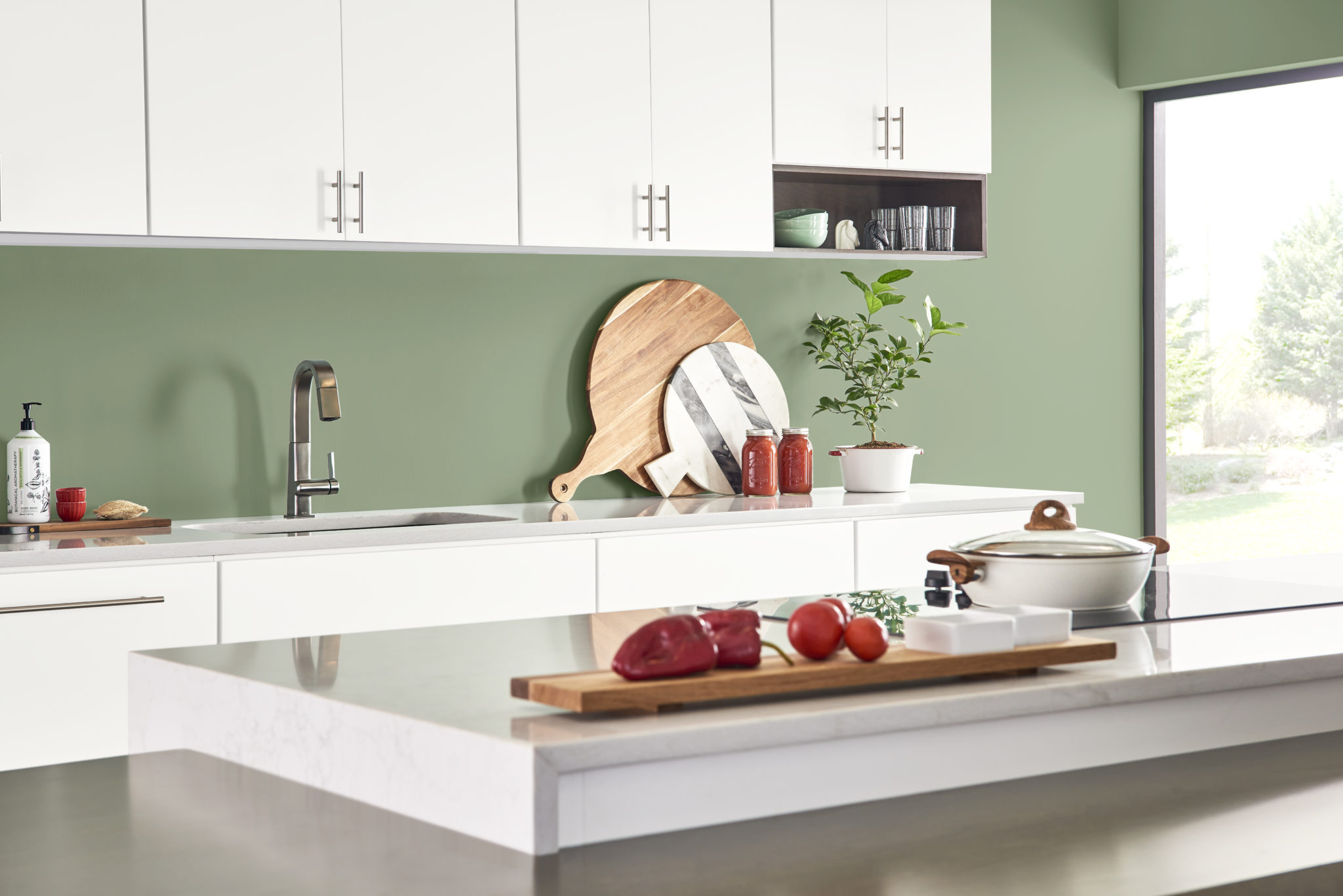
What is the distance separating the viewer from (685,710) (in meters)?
1.51

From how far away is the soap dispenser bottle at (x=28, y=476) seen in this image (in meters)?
3.50

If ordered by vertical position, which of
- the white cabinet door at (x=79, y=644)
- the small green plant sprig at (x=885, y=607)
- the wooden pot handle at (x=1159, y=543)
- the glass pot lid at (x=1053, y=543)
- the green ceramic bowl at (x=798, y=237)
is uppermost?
the green ceramic bowl at (x=798, y=237)

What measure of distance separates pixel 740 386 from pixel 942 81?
3.43 ft

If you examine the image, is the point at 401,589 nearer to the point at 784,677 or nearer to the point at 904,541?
the point at 904,541

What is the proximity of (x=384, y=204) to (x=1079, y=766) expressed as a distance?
7.96ft

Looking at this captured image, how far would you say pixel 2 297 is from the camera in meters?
3.62

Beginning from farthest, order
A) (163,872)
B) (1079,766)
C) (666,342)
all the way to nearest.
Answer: (666,342) → (1079,766) → (163,872)

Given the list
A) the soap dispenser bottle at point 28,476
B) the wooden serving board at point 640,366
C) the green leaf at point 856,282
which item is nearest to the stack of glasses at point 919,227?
the green leaf at point 856,282

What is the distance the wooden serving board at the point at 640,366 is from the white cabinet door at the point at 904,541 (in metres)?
0.62

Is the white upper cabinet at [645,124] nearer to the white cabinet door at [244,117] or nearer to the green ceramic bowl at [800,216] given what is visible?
the green ceramic bowl at [800,216]

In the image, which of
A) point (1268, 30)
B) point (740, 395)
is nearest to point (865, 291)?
point (740, 395)

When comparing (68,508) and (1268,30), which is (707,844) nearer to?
(68,508)

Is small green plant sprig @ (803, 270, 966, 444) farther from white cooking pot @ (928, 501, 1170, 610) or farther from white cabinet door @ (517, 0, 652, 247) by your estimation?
white cooking pot @ (928, 501, 1170, 610)

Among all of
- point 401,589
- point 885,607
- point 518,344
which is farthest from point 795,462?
point 885,607
